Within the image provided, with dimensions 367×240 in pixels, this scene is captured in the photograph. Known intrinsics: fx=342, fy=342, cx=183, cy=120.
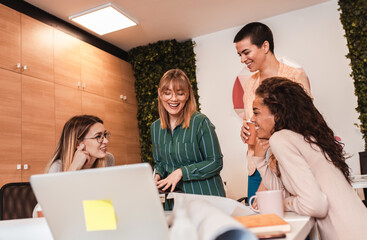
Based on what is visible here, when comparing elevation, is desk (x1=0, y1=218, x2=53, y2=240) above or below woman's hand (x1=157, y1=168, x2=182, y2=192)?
below

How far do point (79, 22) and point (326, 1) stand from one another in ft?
9.70

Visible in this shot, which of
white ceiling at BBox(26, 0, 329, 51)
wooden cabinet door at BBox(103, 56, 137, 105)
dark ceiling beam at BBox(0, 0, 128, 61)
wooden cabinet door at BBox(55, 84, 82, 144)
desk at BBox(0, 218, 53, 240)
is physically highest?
white ceiling at BBox(26, 0, 329, 51)

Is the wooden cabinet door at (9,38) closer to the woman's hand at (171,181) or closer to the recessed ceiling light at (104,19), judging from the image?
Result: the recessed ceiling light at (104,19)

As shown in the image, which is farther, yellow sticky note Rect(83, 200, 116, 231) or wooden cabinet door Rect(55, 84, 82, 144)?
wooden cabinet door Rect(55, 84, 82, 144)

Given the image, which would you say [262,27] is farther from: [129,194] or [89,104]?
[89,104]

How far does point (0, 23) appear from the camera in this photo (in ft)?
10.4

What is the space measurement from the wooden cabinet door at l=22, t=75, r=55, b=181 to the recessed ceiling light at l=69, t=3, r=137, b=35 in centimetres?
86

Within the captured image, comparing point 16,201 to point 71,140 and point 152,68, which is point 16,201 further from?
point 152,68

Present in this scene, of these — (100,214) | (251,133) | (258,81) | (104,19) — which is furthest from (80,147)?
(104,19)

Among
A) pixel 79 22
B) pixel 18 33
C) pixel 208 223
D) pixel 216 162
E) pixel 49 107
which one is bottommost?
pixel 208 223

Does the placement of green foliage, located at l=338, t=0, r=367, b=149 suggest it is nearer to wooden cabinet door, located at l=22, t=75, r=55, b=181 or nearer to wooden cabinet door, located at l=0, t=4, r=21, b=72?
wooden cabinet door, located at l=22, t=75, r=55, b=181

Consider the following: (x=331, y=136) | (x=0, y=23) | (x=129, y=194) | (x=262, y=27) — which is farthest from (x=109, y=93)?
(x=129, y=194)

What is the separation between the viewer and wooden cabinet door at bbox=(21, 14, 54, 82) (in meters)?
3.44

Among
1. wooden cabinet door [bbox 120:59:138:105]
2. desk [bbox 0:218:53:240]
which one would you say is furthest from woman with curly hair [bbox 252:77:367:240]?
wooden cabinet door [bbox 120:59:138:105]
